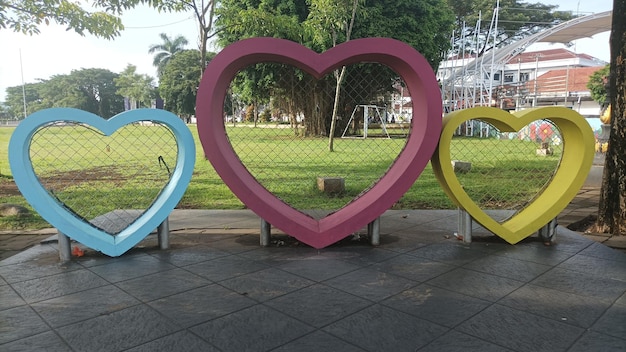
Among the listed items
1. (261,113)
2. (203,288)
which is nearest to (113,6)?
(203,288)

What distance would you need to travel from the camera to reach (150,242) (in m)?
5.08

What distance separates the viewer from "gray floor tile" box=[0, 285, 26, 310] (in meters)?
3.31

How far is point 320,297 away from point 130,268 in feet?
6.55

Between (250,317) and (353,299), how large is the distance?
0.85 metres

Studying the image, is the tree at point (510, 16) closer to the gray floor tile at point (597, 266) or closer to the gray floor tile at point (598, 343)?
the gray floor tile at point (597, 266)

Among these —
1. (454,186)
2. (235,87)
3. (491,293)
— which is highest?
(235,87)

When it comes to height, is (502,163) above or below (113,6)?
below

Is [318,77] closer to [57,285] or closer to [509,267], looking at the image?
[509,267]

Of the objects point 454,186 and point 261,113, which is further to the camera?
point 261,113

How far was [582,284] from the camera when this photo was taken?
3738 mm

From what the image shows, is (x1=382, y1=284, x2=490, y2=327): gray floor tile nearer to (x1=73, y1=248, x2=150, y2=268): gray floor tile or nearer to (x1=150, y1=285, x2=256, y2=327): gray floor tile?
(x1=150, y1=285, x2=256, y2=327): gray floor tile

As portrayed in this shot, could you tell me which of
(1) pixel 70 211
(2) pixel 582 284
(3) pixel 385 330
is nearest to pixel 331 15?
(1) pixel 70 211

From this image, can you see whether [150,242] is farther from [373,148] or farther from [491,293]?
[373,148]

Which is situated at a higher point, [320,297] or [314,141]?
[314,141]
